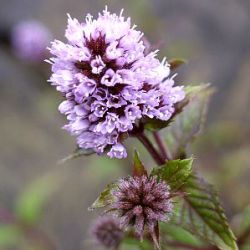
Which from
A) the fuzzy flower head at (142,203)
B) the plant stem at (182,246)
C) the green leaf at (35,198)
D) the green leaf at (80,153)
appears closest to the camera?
the fuzzy flower head at (142,203)

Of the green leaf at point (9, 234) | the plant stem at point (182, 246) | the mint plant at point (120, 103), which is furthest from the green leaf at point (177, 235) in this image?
the green leaf at point (9, 234)

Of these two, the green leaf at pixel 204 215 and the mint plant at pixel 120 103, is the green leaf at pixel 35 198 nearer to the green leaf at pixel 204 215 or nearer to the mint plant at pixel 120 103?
the green leaf at pixel 204 215

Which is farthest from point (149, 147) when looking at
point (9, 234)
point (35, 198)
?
point (35, 198)

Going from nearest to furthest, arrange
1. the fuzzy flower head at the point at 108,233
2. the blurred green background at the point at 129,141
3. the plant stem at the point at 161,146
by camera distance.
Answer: the plant stem at the point at 161,146, the fuzzy flower head at the point at 108,233, the blurred green background at the point at 129,141

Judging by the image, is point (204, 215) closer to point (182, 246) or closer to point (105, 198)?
point (105, 198)

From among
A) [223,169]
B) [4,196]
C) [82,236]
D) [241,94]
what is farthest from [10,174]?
[241,94]

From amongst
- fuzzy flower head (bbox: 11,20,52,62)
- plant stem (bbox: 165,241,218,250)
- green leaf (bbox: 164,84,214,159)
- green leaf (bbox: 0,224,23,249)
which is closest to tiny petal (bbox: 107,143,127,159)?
green leaf (bbox: 164,84,214,159)
